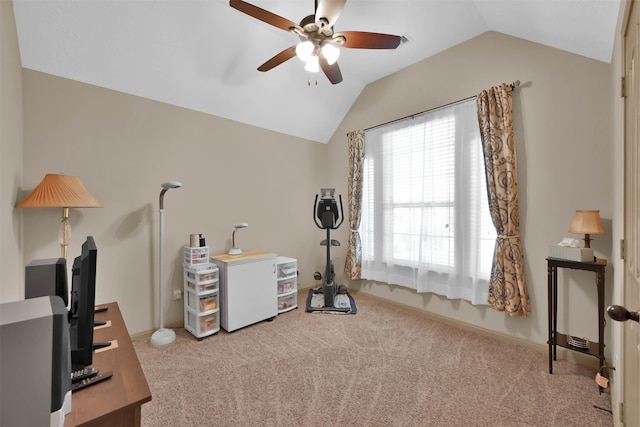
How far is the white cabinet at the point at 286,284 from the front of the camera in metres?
3.30

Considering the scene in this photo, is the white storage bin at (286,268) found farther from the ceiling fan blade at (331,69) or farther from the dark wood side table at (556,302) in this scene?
the dark wood side table at (556,302)

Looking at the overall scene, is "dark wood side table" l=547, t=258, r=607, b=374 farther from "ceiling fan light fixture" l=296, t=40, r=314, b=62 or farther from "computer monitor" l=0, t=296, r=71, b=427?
"computer monitor" l=0, t=296, r=71, b=427

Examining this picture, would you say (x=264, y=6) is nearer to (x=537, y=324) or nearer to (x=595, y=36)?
(x=595, y=36)

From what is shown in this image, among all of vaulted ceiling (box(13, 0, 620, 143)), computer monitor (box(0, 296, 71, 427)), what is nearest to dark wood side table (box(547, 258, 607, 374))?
vaulted ceiling (box(13, 0, 620, 143))

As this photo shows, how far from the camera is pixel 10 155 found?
1643mm

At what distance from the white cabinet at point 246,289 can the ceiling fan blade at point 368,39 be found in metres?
2.18

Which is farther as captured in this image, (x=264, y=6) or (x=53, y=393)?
(x=264, y=6)

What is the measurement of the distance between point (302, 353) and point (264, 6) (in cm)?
297

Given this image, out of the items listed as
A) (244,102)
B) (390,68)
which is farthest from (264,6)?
(390,68)

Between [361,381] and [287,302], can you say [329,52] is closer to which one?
[361,381]

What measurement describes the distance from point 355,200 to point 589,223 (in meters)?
2.32

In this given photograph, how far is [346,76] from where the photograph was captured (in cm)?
351

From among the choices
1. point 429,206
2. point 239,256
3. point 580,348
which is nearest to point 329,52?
Answer: point 429,206

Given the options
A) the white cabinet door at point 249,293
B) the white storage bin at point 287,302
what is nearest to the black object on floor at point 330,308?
the white storage bin at point 287,302
